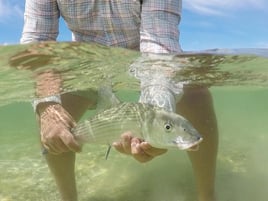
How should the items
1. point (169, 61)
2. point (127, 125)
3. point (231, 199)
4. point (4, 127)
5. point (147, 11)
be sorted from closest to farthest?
point (127, 125) → point (147, 11) → point (169, 61) → point (231, 199) → point (4, 127)

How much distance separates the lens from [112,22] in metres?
4.26

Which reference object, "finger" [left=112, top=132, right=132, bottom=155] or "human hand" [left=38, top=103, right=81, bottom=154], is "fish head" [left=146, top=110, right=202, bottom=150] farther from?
"human hand" [left=38, top=103, right=81, bottom=154]

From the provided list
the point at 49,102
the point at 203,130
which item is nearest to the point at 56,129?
the point at 49,102

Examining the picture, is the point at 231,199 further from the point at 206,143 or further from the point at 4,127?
the point at 4,127

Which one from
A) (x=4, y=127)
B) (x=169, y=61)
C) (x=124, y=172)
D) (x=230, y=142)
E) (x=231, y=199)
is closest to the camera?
(x=169, y=61)

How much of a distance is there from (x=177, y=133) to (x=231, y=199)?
128 inches

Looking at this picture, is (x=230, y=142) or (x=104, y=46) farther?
(x=230, y=142)

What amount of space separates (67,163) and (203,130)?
1409mm

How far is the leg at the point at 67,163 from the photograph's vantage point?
465 centimetres

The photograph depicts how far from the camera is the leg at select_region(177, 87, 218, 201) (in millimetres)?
4488

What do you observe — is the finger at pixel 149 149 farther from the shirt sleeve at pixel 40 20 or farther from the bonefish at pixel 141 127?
the shirt sleeve at pixel 40 20

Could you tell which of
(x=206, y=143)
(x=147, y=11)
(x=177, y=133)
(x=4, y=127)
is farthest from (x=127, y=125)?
(x=4, y=127)

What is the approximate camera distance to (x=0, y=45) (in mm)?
4562

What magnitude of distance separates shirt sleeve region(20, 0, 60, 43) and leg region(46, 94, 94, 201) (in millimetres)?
669
